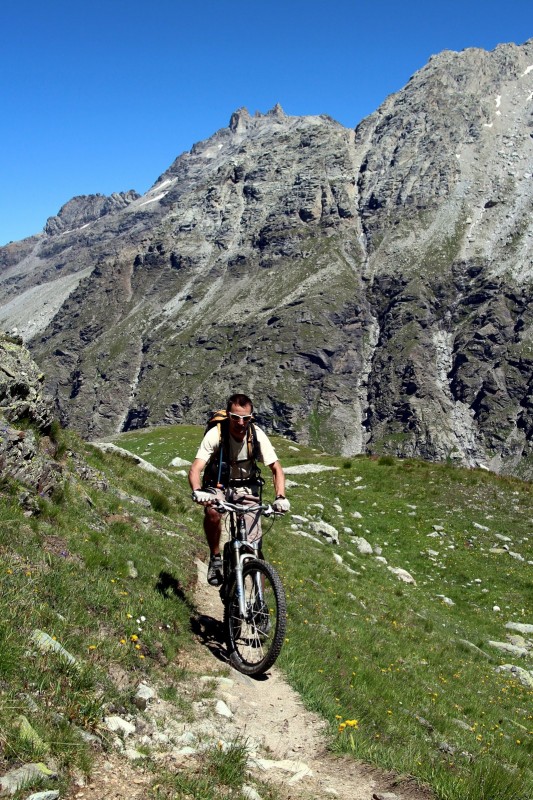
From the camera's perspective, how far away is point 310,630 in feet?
37.9

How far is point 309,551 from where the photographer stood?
20.7 m

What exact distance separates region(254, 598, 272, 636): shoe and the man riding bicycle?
1266 millimetres

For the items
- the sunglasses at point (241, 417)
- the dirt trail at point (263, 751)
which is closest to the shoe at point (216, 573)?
the dirt trail at point (263, 751)

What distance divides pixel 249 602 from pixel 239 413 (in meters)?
3.16

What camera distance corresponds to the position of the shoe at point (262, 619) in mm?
8922

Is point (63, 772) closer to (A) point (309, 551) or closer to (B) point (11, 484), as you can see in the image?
(B) point (11, 484)

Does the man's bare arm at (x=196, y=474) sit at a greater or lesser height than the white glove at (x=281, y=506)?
greater

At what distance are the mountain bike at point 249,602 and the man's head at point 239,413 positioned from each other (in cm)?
136

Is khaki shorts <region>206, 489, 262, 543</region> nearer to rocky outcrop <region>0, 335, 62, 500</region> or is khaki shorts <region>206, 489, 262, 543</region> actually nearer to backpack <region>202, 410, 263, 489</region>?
backpack <region>202, 410, 263, 489</region>

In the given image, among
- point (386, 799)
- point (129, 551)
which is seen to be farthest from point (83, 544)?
point (386, 799)

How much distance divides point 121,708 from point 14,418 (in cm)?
794

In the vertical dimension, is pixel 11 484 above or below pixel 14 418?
below

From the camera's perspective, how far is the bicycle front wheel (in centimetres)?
878

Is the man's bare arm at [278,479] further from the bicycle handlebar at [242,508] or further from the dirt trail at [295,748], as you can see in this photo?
the dirt trail at [295,748]
